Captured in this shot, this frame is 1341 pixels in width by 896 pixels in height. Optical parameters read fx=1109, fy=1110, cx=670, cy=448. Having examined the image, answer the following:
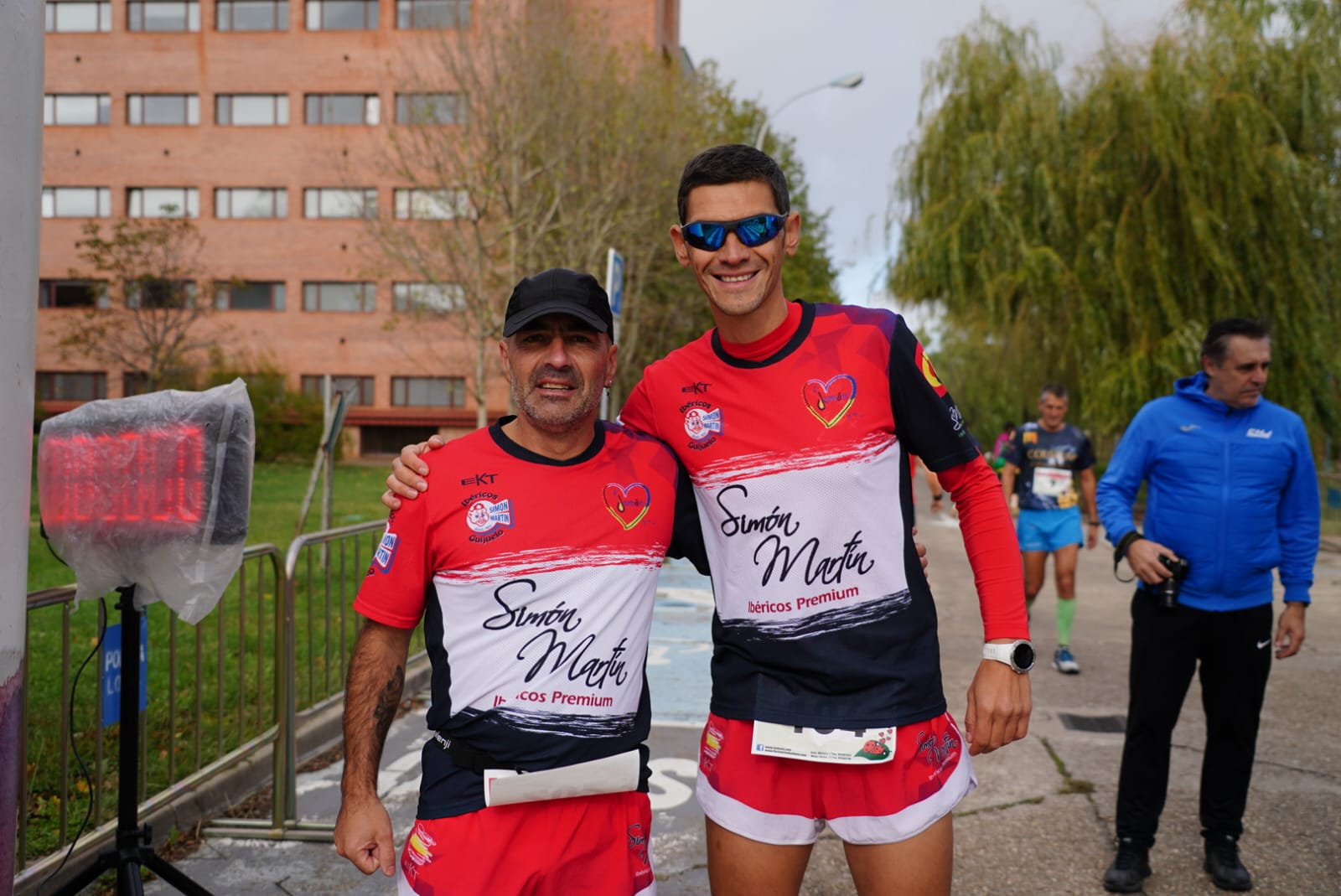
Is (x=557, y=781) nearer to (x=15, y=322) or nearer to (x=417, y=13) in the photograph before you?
(x=15, y=322)

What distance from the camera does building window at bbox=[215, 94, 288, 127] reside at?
44.4 metres

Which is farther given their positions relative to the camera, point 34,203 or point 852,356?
point 852,356

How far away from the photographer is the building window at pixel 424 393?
4497 cm

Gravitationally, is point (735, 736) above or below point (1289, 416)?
below

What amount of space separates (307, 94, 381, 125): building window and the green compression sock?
135ft

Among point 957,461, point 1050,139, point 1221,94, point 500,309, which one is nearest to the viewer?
point 957,461

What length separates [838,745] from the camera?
8.11 ft

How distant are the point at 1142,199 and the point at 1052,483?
12235 mm

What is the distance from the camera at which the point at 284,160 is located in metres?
44.2

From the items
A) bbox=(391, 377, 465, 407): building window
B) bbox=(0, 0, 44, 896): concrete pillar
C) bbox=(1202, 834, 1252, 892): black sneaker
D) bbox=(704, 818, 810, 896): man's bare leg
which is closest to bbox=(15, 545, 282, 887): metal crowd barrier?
bbox=(0, 0, 44, 896): concrete pillar

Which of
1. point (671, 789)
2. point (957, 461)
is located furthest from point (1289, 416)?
point (671, 789)

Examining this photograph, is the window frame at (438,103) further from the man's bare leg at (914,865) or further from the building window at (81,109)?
the building window at (81,109)

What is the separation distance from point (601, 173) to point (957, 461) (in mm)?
19696

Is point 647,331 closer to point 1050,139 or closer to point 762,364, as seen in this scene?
point 1050,139
